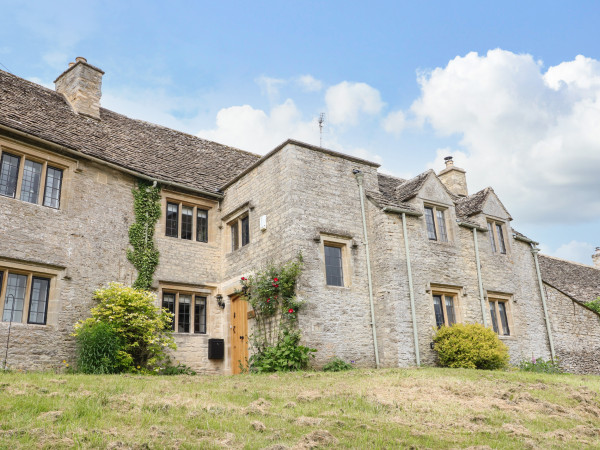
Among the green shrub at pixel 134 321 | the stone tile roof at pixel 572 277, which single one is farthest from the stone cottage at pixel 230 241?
the stone tile roof at pixel 572 277

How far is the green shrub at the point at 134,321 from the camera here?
1370cm

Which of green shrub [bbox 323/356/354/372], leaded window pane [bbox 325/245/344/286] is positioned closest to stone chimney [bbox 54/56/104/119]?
leaded window pane [bbox 325/245/344/286]

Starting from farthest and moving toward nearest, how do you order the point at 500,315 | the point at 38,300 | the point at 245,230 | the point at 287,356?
the point at 500,315
the point at 245,230
the point at 287,356
the point at 38,300

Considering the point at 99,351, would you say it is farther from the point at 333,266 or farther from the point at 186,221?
the point at 333,266

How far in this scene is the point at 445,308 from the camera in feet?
54.7

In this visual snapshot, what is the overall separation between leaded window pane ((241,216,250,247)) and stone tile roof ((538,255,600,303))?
1722cm

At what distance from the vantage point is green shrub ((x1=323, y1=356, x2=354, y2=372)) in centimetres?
1380

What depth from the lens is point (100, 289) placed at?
14.5m

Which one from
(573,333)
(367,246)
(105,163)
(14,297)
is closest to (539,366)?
(573,333)

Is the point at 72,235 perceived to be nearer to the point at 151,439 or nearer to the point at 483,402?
the point at 151,439

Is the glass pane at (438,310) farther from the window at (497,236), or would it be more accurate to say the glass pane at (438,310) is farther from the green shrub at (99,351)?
the green shrub at (99,351)

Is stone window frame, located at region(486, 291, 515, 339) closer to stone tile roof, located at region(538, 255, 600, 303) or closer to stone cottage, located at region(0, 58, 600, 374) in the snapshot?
stone cottage, located at region(0, 58, 600, 374)

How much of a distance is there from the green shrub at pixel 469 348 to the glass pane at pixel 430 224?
3.14m

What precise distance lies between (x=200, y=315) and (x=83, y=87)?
874 cm
